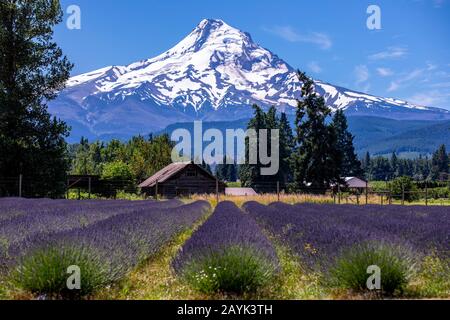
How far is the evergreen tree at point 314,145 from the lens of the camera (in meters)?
50.4

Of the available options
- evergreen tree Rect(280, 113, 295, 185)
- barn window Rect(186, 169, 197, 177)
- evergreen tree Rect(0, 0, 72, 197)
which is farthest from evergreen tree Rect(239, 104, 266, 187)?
evergreen tree Rect(0, 0, 72, 197)

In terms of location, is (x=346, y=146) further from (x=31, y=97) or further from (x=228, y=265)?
(x=228, y=265)

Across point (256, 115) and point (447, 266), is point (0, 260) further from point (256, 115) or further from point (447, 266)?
point (256, 115)

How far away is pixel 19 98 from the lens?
1117 inches

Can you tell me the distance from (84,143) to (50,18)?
364 feet

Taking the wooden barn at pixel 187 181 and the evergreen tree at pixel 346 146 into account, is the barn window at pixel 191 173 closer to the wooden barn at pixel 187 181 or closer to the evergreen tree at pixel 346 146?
the wooden barn at pixel 187 181

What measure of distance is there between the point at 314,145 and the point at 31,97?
95.0 ft

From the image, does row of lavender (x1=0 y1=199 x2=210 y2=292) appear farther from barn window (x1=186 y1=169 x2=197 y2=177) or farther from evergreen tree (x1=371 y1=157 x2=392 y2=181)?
evergreen tree (x1=371 y1=157 x2=392 y2=181)

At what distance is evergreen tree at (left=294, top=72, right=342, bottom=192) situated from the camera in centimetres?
5038

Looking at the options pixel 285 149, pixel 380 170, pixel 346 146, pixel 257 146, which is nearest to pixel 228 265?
pixel 257 146

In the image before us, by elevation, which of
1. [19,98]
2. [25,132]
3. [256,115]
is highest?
[256,115]

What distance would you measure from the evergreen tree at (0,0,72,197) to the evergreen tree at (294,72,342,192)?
26968 millimetres

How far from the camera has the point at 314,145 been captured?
5069 cm
